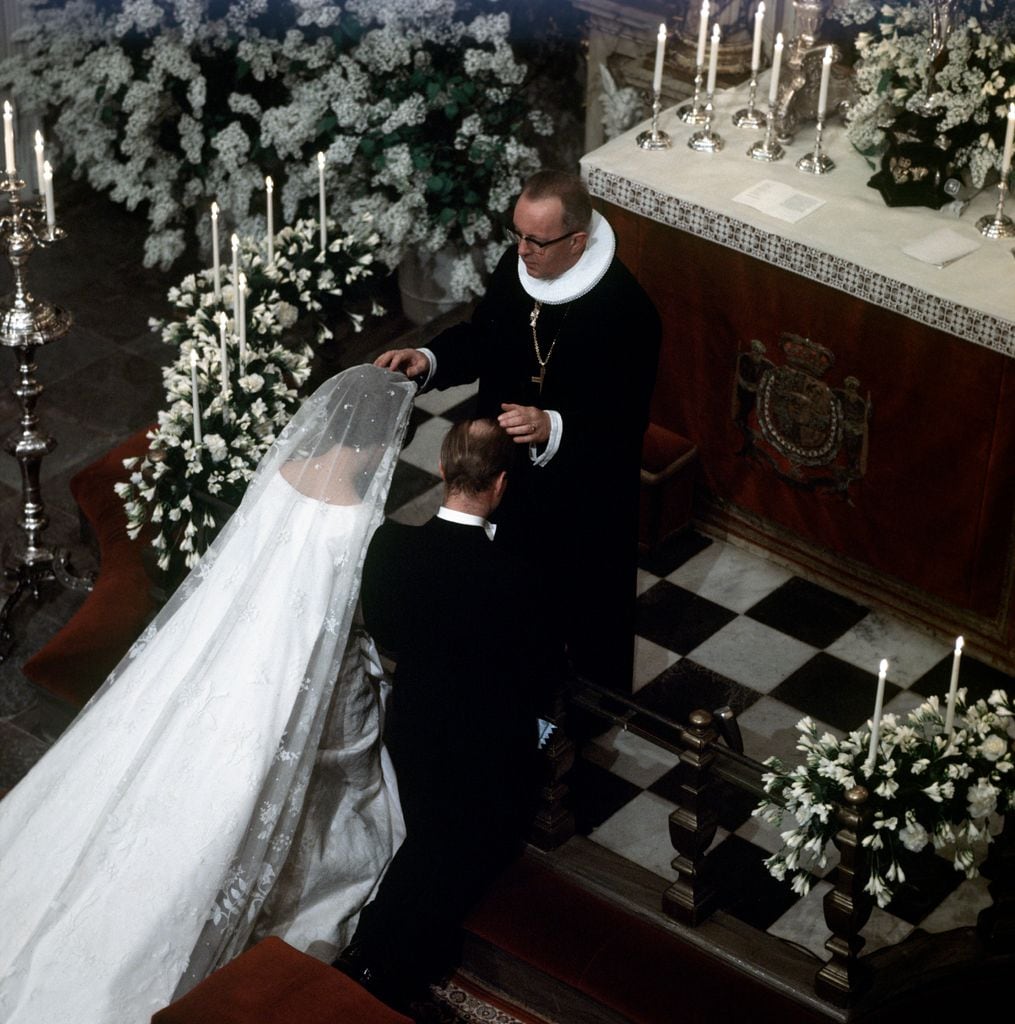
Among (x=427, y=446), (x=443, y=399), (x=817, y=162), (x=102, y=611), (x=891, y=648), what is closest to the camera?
(x=102, y=611)

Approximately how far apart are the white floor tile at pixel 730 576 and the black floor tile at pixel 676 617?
0.16 feet

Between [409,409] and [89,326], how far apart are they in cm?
380

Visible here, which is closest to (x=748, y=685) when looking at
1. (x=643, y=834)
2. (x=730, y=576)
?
(x=730, y=576)

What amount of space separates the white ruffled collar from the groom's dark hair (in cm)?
86

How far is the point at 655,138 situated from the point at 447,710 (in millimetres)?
2897

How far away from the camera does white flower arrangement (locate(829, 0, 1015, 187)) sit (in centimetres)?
589

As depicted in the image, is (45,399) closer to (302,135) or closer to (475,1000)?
(302,135)

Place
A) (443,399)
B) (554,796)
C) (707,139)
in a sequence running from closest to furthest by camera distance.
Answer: (554,796)
(707,139)
(443,399)

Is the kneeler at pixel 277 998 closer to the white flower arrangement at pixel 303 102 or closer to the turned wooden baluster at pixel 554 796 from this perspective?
the turned wooden baluster at pixel 554 796

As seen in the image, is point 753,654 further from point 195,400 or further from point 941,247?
point 195,400

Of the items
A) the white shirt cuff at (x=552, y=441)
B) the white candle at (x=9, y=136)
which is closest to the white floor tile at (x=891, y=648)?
the white shirt cuff at (x=552, y=441)

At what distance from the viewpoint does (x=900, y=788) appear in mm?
4090

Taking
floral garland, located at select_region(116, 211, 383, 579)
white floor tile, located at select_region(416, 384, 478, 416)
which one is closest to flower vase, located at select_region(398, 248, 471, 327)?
white floor tile, located at select_region(416, 384, 478, 416)

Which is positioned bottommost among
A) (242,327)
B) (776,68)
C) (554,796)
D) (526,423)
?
(554,796)
